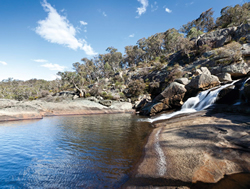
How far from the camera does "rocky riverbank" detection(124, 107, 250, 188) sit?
4.07 meters

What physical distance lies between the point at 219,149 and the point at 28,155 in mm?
10909

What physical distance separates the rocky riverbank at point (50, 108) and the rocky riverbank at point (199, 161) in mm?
25352

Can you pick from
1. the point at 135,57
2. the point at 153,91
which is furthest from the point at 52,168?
the point at 135,57

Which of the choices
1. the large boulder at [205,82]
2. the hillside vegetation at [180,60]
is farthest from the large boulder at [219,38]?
the large boulder at [205,82]

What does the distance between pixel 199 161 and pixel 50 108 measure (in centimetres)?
3122

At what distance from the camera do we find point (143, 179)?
4.52 metres

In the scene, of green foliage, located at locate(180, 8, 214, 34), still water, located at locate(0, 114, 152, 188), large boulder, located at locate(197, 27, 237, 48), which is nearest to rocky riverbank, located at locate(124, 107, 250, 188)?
still water, located at locate(0, 114, 152, 188)

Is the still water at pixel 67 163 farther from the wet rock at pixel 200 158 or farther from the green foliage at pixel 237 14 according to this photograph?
the green foliage at pixel 237 14

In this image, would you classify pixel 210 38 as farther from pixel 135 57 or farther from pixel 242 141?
pixel 135 57

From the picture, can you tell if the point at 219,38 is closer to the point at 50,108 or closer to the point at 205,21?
the point at 205,21

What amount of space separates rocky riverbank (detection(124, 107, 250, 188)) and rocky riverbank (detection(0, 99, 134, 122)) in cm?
2535

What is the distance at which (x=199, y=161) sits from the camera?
4969 mm

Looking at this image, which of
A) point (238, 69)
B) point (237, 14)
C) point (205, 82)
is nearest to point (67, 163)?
point (205, 82)

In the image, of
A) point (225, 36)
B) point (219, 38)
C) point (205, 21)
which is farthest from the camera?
point (205, 21)
